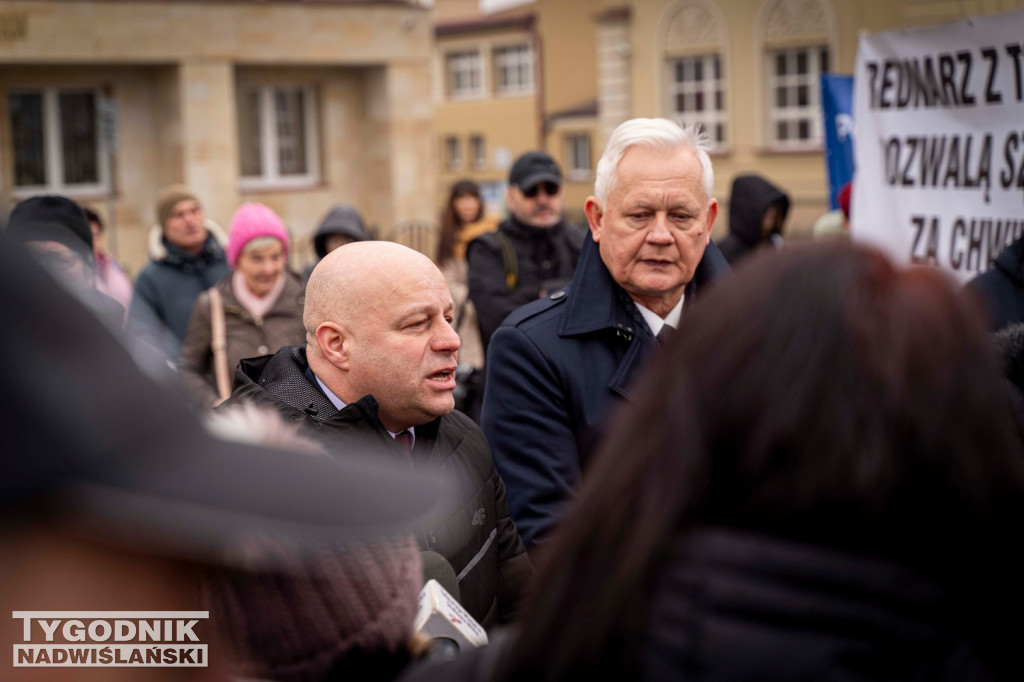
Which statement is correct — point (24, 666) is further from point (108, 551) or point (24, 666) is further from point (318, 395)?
point (318, 395)

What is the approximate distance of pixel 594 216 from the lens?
12.2ft

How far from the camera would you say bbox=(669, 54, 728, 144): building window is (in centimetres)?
3519

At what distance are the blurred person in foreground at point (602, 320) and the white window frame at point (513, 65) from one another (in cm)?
4558

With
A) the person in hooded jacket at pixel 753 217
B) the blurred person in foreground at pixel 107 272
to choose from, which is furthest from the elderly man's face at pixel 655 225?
the person in hooded jacket at pixel 753 217

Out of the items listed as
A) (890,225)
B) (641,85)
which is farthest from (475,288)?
(641,85)

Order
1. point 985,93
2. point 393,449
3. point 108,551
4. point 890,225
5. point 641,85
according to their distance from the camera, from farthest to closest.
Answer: point 641,85 → point 890,225 → point 985,93 → point 393,449 → point 108,551

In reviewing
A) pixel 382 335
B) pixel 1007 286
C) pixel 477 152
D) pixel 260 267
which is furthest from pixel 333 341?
pixel 477 152

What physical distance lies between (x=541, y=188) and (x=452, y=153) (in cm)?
4432

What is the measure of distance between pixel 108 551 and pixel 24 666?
0.18m

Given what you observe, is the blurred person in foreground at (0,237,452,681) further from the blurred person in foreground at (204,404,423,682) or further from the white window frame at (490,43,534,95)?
the white window frame at (490,43,534,95)

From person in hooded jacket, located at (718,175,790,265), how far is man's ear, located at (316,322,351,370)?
18.7 feet

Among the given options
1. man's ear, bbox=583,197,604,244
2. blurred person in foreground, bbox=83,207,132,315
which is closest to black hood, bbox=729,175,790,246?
blurred person in foreground, bbox=83,207,132,315

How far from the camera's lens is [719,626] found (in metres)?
1.12

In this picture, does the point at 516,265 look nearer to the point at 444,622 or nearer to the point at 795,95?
the point at 444,622
